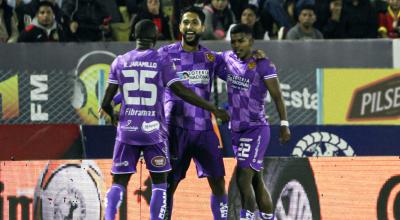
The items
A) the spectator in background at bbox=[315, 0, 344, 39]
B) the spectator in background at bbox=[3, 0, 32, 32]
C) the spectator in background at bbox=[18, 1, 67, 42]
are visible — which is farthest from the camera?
the spectator in background at bbox=[315, 0, 344, 39]

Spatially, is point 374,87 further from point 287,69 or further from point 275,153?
point 275,153

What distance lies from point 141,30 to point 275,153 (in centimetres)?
379

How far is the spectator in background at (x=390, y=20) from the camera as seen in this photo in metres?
17.1

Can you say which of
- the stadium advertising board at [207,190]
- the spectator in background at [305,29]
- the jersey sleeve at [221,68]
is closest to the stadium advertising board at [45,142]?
the stadium advertising board at [207,190]

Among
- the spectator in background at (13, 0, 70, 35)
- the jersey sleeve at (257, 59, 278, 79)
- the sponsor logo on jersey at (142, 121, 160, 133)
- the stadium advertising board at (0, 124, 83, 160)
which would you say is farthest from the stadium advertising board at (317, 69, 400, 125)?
the sponsor logo on jersey at (142, 121, 160, 133)

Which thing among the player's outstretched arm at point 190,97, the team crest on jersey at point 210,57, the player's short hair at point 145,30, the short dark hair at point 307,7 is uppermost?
the short dark hair at point 307,7

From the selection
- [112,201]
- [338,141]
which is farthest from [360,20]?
[112,201]

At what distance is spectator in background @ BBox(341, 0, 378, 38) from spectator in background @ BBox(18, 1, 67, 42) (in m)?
4.19

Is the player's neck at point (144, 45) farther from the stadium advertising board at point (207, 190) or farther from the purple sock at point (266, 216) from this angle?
the purple sock at point (266, 216)

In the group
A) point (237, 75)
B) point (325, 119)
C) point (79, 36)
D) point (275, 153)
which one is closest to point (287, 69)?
point (325, 119)

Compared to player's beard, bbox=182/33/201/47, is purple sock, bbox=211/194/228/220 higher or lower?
lower

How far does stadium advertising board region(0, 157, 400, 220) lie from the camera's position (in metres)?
11.6

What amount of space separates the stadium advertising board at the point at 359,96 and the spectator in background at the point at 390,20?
150 centimetres

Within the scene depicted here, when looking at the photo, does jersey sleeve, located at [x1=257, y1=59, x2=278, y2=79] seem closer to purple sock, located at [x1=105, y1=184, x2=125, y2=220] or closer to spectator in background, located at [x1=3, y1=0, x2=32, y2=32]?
purple sock, located at [x1=105, y1=184, x2=125, y2=220]
